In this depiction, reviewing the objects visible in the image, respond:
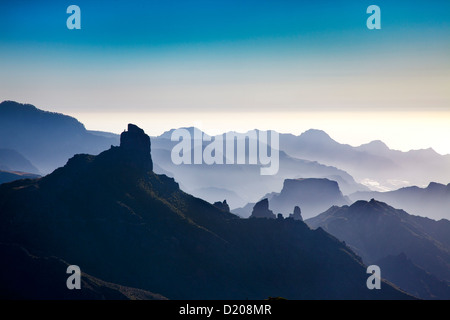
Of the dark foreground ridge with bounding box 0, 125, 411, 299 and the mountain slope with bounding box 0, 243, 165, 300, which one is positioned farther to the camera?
the dark foreground ridge with bounding box 0, 125, 411, 299

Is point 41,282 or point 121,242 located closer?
point 41,282

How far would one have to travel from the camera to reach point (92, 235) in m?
183

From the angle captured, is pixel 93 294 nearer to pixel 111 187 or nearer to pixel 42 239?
pixel 42 239

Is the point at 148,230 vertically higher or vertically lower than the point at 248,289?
higher

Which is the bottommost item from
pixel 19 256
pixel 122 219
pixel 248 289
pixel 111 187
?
pixel 248 289

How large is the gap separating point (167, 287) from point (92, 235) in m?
38.9

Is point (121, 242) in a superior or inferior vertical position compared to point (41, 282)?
superior

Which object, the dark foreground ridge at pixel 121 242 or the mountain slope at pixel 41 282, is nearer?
the mountain slope at pixel 41 282

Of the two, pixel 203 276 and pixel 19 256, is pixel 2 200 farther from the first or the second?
pixel 203 276
